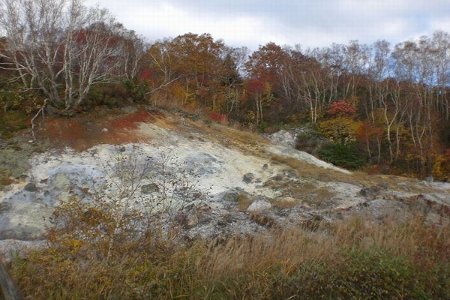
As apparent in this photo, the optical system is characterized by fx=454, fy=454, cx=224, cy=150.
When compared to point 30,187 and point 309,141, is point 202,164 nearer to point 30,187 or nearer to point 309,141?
point 30,187

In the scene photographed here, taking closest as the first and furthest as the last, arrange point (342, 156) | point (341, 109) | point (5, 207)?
point (5, 207) < point (342, 156) < point (341, 109)

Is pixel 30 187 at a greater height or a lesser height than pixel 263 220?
lesser

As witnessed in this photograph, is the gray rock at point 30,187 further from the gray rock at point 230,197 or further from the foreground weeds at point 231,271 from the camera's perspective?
the foreground weeds at point 231,271

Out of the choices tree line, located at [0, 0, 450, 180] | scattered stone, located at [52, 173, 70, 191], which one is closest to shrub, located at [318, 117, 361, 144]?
tree line, located at [0, 0, 450, 180]

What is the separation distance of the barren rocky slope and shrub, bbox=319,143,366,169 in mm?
10570

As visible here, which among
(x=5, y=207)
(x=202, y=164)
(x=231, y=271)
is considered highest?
(x=231, y=271)

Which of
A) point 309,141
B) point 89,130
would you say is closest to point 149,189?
point 89,130

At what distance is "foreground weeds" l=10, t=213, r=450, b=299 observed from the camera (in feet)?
14.6

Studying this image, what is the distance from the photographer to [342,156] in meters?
30.1

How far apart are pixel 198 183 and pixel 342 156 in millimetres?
18243

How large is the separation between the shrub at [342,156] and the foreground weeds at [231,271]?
24.3 m

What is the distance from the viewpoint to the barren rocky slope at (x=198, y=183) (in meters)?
9.51

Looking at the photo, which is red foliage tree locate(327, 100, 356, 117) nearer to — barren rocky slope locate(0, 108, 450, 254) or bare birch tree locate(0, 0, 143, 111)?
barren rocky slope locate(0, 108, 450, 254)

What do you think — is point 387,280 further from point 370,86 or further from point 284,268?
point 370,86
